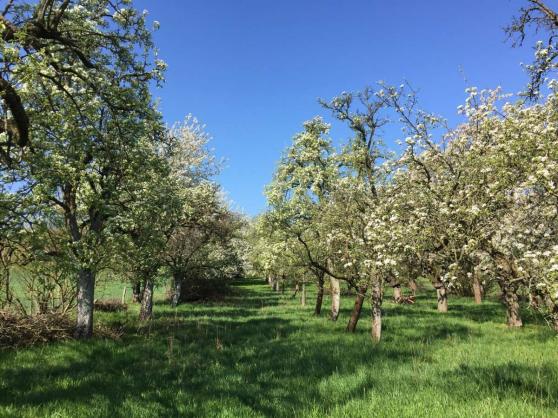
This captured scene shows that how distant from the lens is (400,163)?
57.1 ft

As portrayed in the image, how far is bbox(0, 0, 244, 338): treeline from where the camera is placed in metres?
9.30

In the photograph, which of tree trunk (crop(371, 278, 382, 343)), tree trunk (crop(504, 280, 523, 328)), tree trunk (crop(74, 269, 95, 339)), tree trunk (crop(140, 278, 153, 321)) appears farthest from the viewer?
tree trunk (crop(140, 278, 153, 321))

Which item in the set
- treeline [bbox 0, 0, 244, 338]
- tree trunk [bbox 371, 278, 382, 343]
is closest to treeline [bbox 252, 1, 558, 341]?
tree trunk [bbox 371, 278, 382, 343]

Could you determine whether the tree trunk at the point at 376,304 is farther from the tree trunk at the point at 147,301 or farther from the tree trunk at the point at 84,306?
the tree trunk at the point at 147,301

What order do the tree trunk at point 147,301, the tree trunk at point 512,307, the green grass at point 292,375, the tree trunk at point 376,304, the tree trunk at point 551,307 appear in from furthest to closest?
1. the tree trunk at point 147,301
2. the tree trunk at point 512,307
3. the tree trunk at point 376,304
4. the green grass at point 292,375
5. the tree trunk at point 551,307

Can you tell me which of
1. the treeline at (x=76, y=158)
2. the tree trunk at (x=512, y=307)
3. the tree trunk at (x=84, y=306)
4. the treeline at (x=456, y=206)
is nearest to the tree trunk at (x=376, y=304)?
the treeline at (x=456, y=206)

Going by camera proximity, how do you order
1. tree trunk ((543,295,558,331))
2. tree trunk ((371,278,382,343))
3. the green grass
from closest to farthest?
tree trunk ((543,295,558,331)), the green grass, tree trunk ((371,278,382,343))

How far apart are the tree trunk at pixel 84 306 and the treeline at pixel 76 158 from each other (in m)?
0.04

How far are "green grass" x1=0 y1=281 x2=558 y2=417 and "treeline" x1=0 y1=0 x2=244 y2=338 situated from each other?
3.35 meters

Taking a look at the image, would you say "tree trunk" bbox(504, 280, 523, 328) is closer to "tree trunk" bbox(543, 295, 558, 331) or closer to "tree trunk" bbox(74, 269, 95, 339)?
"tree trunk" bbox(543, 295, 558, 331)

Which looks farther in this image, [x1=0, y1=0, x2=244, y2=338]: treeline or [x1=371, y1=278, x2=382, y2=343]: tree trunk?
[x1=371, y1=278, x2=382, y2=343]: tree trunk

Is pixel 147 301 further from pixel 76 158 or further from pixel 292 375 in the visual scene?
pixel 292 375

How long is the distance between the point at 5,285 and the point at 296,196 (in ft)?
53.5

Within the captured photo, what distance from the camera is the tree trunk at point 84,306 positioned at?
16859mm
